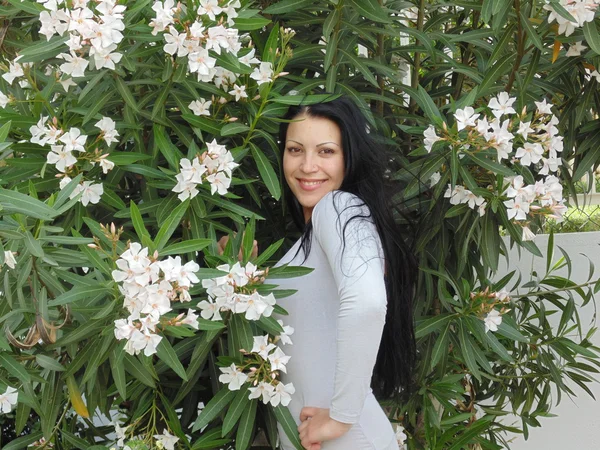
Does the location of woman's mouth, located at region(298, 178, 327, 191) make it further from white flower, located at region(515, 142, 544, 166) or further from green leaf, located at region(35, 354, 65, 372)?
green leaf, located at region(35, 354, 65, 372)

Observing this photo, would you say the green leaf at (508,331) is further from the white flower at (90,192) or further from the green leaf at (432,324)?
the white flower at (90,192)

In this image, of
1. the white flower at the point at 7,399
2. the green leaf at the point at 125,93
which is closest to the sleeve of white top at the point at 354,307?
the green leaf at the point at 125,93

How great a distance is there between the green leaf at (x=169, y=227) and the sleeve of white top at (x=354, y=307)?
12.5 inches

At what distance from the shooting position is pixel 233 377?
1.89 meters

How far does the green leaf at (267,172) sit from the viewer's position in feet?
6.69

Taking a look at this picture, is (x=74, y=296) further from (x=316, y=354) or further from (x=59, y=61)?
(x=59, y=61)

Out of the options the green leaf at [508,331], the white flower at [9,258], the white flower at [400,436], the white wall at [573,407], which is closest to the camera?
the white flower at [9,258]

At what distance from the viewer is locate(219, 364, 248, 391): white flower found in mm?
1883

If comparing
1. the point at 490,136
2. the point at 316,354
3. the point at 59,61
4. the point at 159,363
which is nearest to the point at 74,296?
the point at 159,363

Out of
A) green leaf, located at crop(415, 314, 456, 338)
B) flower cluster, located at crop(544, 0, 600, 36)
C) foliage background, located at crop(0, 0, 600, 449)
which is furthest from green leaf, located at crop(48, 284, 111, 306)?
flower cluster, located at crop(544, 0, 600, 36)

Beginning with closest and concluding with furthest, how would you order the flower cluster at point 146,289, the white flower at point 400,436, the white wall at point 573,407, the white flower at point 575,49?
the flower cluster at point 146,289 → the white flower at point 575,49 → the white flower at point 400,436 → the white wall at point 573,407

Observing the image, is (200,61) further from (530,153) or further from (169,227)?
(530,153)

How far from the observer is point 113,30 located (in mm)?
1773

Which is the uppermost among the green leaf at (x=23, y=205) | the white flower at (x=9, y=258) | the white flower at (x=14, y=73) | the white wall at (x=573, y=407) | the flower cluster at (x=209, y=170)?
the white flower at (x=14, y=73)
